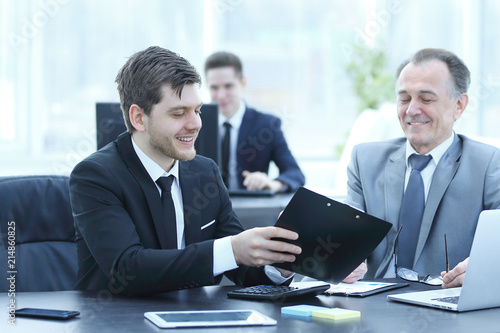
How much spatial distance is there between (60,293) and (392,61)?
4.86 metres

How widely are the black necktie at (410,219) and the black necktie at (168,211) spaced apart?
849 millimetres

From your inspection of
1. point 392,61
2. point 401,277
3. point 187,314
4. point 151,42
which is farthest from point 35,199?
point 392,61

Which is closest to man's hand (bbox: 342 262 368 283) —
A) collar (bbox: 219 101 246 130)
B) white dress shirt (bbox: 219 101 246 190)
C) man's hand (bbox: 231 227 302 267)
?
man's hand (bbox: 231 227 302 267)

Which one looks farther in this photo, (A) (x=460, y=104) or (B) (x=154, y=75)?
(A) (x=460, y=104)

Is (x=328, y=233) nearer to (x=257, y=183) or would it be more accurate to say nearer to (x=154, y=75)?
(x=154, y=75)

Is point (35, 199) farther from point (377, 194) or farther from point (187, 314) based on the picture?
point (377, 194)

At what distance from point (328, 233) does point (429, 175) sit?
34.9 inches

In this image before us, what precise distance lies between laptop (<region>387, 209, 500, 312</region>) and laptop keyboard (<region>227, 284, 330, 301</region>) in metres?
0.24

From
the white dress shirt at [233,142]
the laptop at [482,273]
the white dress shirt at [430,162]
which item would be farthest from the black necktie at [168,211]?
the white dress shirt at [233,142]

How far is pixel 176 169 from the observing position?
192 centimetres

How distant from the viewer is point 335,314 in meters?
1.38

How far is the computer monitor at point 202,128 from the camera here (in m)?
3.01

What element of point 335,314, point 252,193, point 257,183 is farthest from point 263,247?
point 257,183

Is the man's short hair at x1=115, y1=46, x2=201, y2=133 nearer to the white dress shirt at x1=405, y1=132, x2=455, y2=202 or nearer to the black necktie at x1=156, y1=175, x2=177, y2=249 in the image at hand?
the black necktie at x1=156, y1=175, x2=177, y2=249
